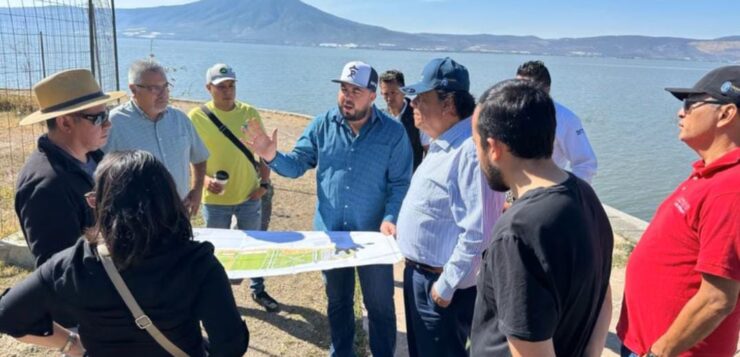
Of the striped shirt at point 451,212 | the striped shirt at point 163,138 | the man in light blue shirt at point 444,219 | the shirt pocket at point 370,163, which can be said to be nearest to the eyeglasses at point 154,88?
the striped shirt at point 163,138

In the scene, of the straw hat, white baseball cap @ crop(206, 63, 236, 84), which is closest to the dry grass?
white baseball cap @ crop(206, 63, 236, 84)

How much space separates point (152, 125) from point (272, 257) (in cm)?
136

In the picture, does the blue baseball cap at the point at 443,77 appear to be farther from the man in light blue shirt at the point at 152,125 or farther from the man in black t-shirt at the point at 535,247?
the man in light blue shirt at the point at 152,125

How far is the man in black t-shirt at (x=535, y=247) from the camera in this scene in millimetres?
1508

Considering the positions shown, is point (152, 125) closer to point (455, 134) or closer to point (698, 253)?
point (455, 134)

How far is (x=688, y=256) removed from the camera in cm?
199

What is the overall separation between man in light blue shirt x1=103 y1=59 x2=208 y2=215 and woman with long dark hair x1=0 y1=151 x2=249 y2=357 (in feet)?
5.87

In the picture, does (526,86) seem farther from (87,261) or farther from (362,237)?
(362,237)

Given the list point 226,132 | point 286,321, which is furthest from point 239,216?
point 286,321

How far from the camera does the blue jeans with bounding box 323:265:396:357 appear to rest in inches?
130

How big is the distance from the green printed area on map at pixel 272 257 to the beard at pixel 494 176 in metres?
1.36

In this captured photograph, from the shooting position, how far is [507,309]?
1.54 m

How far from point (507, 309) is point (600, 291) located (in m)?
0.42

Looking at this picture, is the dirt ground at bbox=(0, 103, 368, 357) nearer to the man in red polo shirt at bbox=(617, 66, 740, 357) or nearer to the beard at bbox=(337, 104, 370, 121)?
the beard at bbox=(337, 104, 370, 121)
